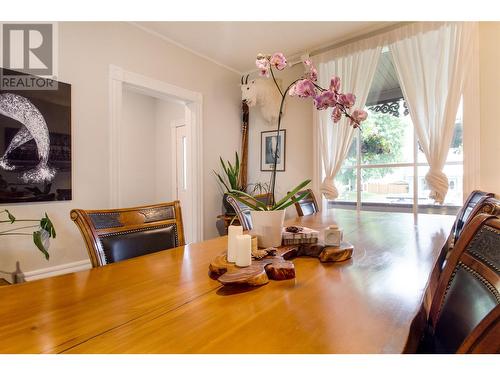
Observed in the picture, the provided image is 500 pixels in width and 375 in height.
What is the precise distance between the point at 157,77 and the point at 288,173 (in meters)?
2.03

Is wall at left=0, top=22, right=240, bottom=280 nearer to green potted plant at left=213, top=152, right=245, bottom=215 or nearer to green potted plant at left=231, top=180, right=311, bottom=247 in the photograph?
green potted plant at left=213, top=152, right=245, bottom=215

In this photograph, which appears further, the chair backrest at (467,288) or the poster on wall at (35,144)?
the poster on wall at (35,144)

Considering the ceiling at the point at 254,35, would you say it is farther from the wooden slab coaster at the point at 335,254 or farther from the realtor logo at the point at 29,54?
the wooden slab coaster at the point at 335,254

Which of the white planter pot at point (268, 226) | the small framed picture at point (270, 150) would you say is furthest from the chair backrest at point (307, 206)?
the small framed picture at point (270, 150)

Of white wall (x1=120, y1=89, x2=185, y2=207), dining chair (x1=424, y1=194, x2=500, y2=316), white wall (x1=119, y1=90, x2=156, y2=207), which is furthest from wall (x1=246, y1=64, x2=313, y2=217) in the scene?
white wall (x1=119, y1=90, x2=156, y2=207)

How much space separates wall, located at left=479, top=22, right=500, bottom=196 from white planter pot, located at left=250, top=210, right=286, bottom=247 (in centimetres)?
246

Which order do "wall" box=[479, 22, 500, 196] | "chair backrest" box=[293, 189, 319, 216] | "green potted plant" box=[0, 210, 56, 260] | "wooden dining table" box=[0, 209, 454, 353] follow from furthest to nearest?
"wall" box=[479, 22, 500, 196]
"chair backrest" box=[293, 189, 319, 216]
"green potted plant" box=[0, 210, 56, 260]
"wooden dining table" box=[0, 209, 454, 353]

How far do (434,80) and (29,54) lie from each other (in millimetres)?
3682

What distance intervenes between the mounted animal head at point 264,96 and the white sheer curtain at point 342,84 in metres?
0.66

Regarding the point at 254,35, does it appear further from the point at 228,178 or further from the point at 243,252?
the point at 243,252

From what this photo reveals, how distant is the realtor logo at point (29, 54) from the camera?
2096mm

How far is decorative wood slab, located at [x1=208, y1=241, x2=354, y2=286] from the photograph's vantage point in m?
0.76

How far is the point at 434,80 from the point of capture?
8.83 feet
